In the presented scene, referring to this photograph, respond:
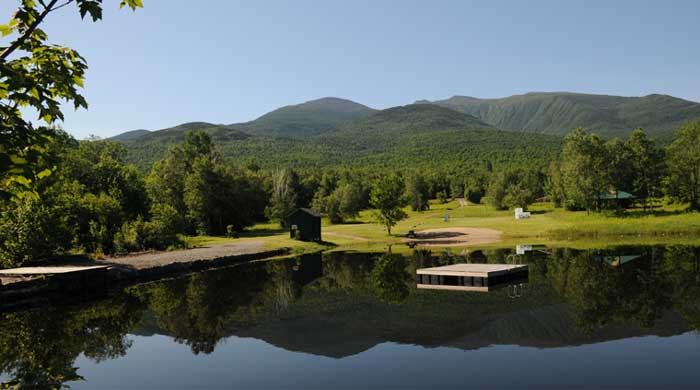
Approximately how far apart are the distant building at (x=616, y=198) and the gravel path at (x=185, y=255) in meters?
44.3

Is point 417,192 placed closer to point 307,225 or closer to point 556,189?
point 556,189

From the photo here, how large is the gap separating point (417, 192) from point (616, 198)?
41026 millimetres

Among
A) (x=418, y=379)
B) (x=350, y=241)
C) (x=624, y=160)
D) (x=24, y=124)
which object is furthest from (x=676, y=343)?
(x=624, y=160)

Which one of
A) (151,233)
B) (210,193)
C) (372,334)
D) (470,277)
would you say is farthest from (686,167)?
(151,233)

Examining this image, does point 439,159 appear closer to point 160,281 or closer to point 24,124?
point 160,281

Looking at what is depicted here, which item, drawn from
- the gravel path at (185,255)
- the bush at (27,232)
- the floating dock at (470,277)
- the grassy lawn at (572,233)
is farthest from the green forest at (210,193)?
the floating dock at (470,277)

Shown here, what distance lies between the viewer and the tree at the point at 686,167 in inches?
2417

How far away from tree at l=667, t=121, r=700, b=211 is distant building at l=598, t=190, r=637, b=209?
498cm

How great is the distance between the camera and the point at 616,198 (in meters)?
67.1

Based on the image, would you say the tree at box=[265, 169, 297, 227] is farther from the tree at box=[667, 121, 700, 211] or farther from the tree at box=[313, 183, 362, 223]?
the tree at box=[667, 121, 700, 211]

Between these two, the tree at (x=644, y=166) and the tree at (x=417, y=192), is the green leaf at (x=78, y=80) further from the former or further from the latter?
the tree at (x=417, y=192)

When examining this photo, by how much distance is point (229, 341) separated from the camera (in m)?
19.3

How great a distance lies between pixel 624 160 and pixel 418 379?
65.9 metres

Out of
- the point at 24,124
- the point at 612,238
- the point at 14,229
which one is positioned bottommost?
the point at 612,238
